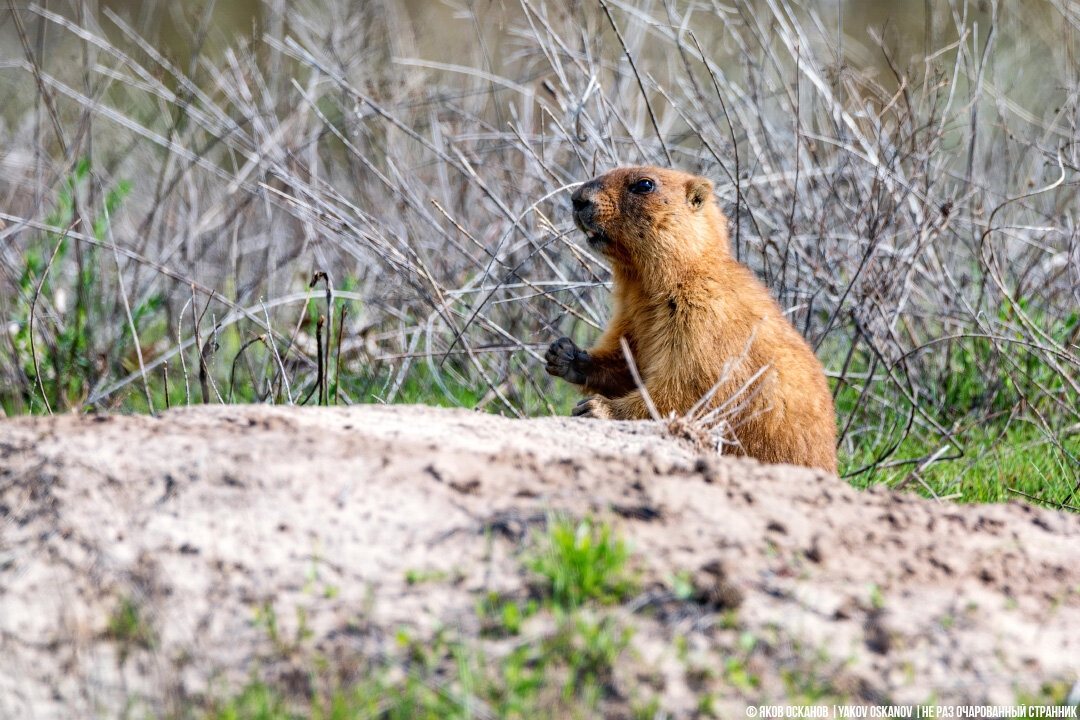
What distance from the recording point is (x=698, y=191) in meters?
4.71

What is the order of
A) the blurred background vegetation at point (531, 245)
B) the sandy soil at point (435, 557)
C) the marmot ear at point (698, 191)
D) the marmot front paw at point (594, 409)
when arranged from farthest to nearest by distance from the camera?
the blurred background vegetation at point (531, 245) → the marmot ear at point (698, 191) → the marmot front paw at point (594, 409) → the sandy soil at point (435, 557)

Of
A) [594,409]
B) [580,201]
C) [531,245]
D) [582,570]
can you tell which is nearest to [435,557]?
[582,570]

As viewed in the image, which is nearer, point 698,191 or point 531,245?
point 698,191

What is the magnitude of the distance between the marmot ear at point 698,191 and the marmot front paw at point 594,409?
3.56 ft

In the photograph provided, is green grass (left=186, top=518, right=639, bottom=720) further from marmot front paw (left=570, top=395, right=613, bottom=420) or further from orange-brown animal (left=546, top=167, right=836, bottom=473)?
marmot front paw (left=570, top=395, right=613, bottom=420)

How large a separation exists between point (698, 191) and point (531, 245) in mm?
1768

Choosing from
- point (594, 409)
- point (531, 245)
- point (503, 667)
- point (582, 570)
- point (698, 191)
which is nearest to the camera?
point (503, 667)

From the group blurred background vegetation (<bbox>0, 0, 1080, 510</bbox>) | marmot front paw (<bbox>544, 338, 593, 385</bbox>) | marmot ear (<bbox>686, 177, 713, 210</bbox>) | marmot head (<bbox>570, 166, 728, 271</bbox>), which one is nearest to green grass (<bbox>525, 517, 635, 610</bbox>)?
blurred background vegetation (<bbox>0, 0, 1080, 510</bbox>)

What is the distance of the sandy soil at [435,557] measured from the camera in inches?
88.3

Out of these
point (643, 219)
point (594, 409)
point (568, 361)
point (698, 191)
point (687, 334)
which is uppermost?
point (698, 191)

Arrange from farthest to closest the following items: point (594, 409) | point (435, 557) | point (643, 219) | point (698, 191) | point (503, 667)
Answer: point (698, 191) < point (643, 219) < point (594, 409) < point (435, 557) < point (503, 667)

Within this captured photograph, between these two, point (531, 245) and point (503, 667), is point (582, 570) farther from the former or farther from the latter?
point (531, 245)

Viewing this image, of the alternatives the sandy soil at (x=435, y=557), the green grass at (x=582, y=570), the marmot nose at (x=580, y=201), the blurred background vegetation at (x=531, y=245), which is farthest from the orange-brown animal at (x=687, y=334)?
the green grass at (x=582, y=570)

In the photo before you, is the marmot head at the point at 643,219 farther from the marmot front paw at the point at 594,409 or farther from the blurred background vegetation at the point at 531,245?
the marmot front paw at the point at 594,409
